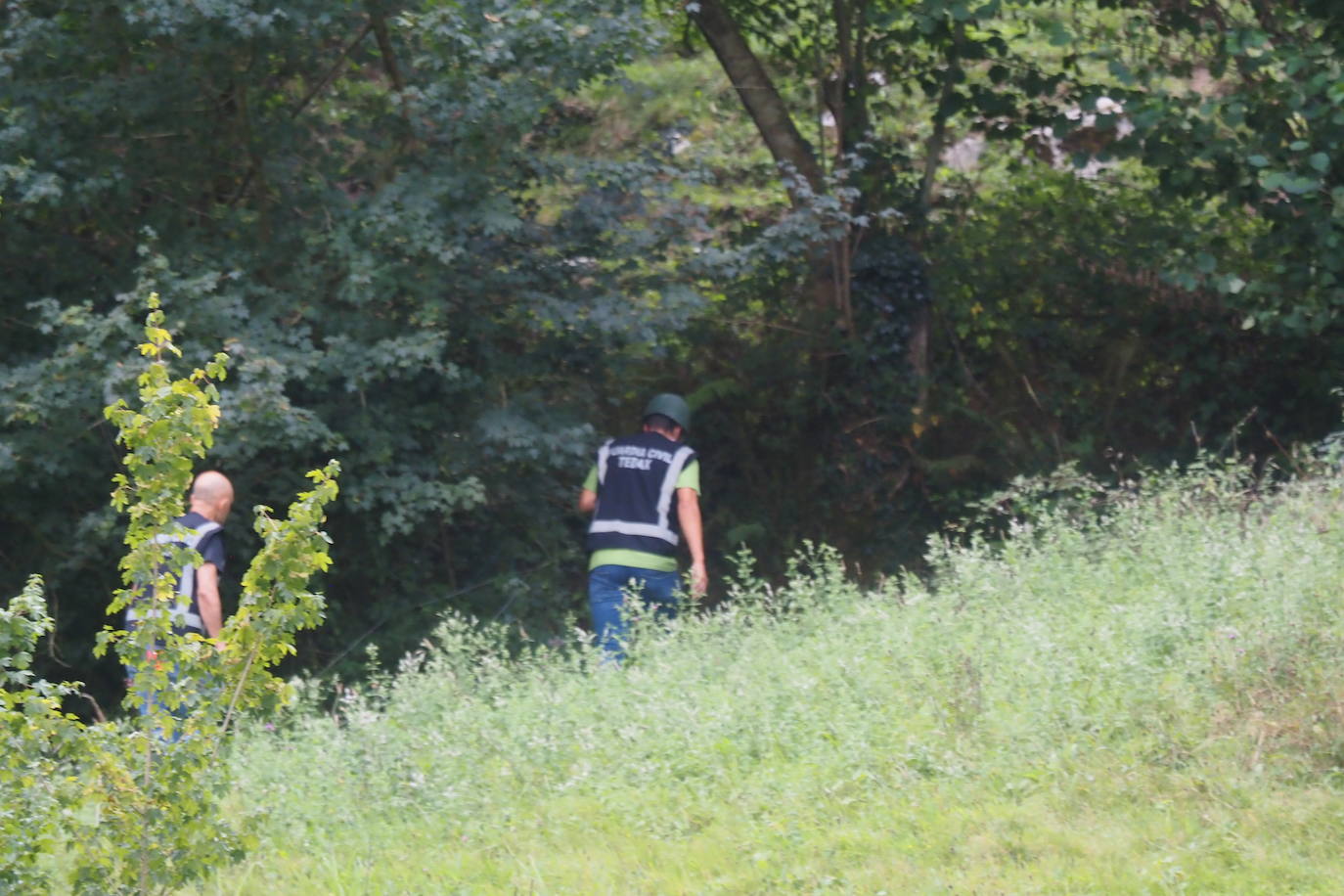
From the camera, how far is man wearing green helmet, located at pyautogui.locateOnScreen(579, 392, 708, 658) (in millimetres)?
8508

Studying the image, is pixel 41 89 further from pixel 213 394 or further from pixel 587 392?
Result: pixel 213 394

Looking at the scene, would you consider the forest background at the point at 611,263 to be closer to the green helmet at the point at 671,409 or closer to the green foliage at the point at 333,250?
the green foliage at the point at 333,250

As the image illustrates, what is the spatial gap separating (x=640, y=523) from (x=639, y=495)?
16 centimetres

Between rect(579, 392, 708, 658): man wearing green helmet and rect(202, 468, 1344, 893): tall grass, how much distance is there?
0.98m

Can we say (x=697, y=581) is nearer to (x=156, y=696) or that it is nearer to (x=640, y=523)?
(x=640, y=523)

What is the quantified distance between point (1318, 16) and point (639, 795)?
776 cm

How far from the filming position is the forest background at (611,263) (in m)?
9.11

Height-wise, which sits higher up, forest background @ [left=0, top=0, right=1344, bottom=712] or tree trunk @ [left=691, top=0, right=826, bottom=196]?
tree trunk @ [left=691, top=0, right=826, bottom=196]

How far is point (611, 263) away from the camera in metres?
10.1

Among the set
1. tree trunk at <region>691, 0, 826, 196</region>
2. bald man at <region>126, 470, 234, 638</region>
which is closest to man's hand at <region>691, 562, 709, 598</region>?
bald man at <region>126, 470, 234, 638</region>

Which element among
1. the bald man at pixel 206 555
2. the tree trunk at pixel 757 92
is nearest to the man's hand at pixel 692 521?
the bald man at pixel 206 555

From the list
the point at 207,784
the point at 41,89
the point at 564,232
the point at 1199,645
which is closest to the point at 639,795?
the point at 207,784

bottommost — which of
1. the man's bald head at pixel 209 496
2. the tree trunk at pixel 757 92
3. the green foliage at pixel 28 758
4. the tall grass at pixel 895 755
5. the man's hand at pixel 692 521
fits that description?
the tall grass at pixel 895 755

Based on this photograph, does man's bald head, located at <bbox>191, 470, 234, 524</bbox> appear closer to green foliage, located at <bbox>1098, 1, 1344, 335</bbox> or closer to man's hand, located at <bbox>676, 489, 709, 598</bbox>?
man's hand, located at <bbox>676, 489, 709, 598</bbox>
